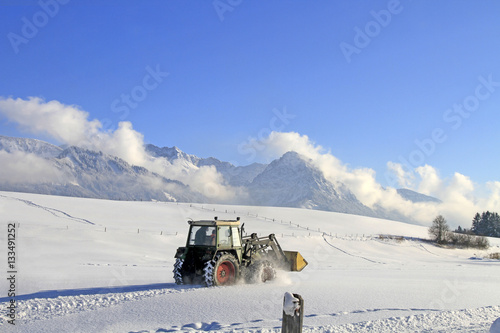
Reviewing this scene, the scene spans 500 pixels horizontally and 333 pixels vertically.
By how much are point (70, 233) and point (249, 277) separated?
85.6ft

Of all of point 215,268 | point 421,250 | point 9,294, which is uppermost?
point 215,268

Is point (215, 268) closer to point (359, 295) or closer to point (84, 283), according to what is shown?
point (359, 295)

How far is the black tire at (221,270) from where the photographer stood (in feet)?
42.8

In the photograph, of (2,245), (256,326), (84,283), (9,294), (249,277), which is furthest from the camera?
(2,245)

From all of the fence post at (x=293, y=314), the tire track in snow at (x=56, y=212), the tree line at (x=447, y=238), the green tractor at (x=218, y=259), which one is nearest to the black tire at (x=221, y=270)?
the green tractor at (x=218, y=259)

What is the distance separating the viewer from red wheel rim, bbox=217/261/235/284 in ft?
44.2

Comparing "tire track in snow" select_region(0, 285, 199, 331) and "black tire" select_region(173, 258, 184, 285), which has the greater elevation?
"black tire" select_region(173, 258, 184, 285)

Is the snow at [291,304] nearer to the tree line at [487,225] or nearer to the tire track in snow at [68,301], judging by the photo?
the tire track in snow at [68,301]

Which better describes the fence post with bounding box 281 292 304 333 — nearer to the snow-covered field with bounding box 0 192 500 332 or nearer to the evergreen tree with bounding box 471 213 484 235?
the snow-covered field with bounding box 0 192 500 332

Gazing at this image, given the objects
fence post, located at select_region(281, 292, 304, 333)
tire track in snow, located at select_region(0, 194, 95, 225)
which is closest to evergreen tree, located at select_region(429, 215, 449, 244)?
tire track in snow, located at select_region(0, 194, 95, 225)

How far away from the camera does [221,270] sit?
44.4ft

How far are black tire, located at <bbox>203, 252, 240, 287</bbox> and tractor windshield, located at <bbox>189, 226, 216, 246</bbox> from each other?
2.21 ft

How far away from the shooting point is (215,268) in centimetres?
1309

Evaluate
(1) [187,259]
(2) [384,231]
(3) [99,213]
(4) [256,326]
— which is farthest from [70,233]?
(2) [384,231]
